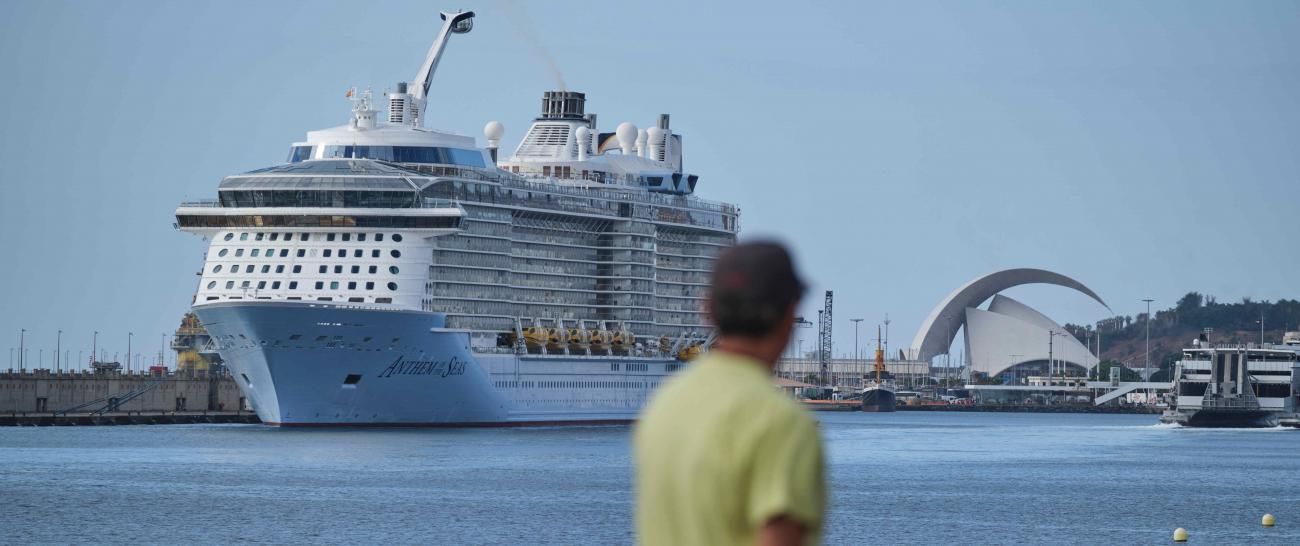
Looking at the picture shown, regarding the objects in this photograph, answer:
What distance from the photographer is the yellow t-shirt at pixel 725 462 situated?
5.07 metres

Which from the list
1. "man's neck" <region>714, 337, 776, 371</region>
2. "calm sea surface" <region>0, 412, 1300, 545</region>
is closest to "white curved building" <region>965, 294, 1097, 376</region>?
"calm sea surface" <region>0, 412, 1300, 545</region>

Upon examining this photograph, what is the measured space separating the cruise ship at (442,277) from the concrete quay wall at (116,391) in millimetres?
17674

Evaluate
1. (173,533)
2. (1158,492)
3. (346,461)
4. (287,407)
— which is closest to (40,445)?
(287,407)

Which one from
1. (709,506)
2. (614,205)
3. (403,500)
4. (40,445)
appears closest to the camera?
(709,506)

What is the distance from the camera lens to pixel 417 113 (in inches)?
3310

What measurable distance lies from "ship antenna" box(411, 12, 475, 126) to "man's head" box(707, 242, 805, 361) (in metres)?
79.4

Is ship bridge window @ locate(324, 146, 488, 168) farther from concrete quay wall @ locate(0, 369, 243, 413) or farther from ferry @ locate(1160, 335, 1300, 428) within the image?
ferry @ locate(1160, 335, 1300, 428)

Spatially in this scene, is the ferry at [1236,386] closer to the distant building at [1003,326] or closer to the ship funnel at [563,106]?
the ship funnel at [563,106]

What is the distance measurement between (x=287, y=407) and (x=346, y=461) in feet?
45.5

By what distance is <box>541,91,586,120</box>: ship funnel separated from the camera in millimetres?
95125

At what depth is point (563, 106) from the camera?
9556cm

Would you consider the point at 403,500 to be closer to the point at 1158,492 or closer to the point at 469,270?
the point at 1158,492

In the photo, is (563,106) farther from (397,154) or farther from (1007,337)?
(1007,337)

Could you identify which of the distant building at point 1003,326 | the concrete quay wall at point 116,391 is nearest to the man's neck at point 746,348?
the concrete quay wall at point 116,391
